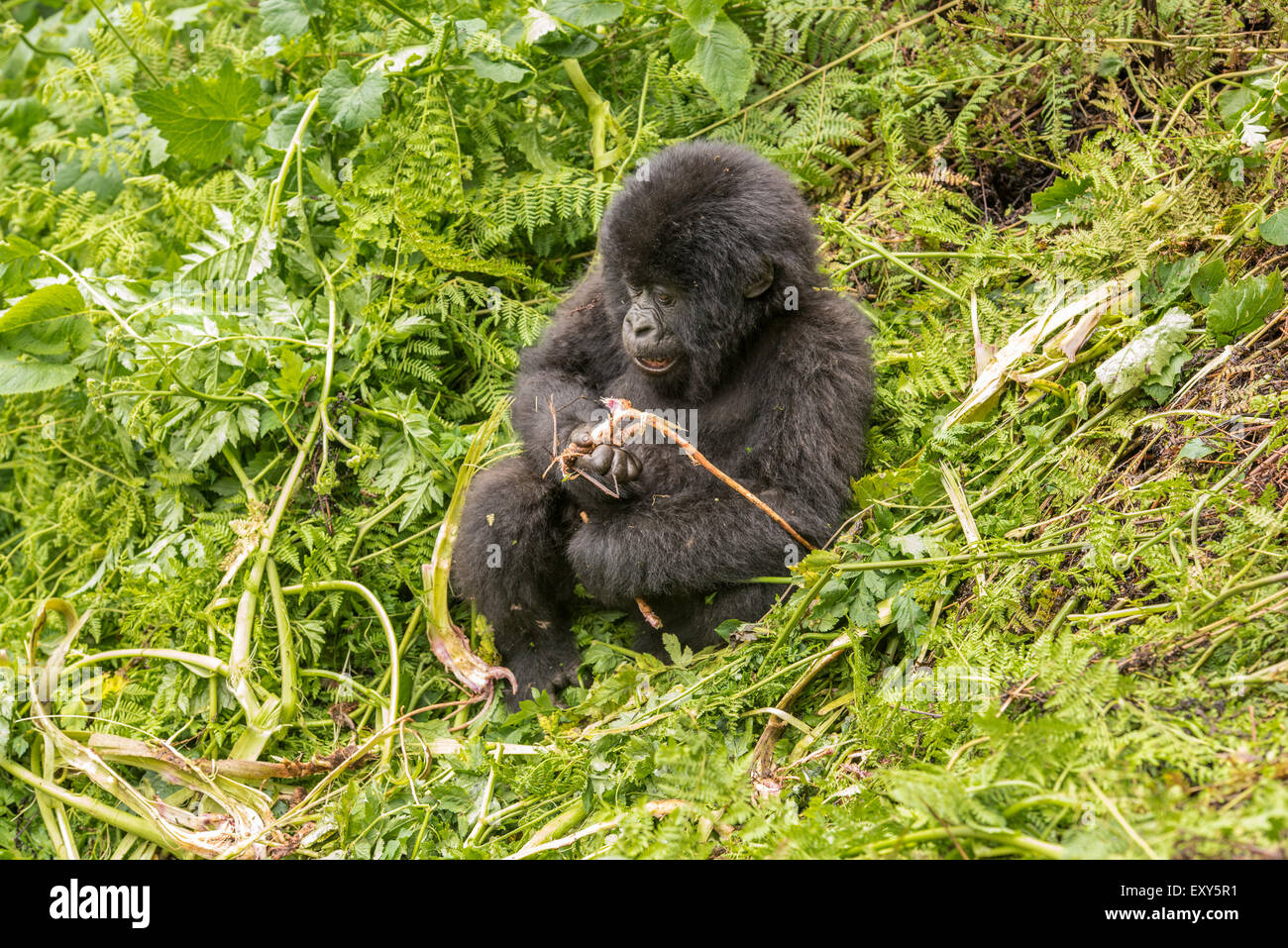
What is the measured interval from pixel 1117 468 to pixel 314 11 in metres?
3.69

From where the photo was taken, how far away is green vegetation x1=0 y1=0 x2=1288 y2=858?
8.77ft

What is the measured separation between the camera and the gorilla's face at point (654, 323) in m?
3.76

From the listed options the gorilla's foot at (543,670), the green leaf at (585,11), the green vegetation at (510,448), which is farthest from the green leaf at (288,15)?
the gorilla's foot at (543,670)

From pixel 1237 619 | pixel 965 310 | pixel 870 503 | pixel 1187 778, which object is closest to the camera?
pixel 1187 778

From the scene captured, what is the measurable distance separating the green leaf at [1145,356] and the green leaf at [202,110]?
3689 millimetres

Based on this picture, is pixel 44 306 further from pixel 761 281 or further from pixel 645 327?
pixel 761 281

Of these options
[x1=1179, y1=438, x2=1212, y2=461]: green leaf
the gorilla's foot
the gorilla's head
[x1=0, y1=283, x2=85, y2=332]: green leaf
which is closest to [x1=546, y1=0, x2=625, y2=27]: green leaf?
the gorilla's head

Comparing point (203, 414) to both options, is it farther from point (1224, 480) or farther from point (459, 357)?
point (1224, 480)

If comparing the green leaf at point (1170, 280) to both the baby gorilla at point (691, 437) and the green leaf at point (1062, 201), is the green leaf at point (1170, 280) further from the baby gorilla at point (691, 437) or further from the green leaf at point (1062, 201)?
the baby gorilla at point (691, 437)

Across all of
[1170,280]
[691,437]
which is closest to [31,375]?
[691,437]

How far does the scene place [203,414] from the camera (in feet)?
14.1

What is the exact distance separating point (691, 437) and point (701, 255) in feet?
2.25

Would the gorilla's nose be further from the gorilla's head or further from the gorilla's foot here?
the gorilla's foot
